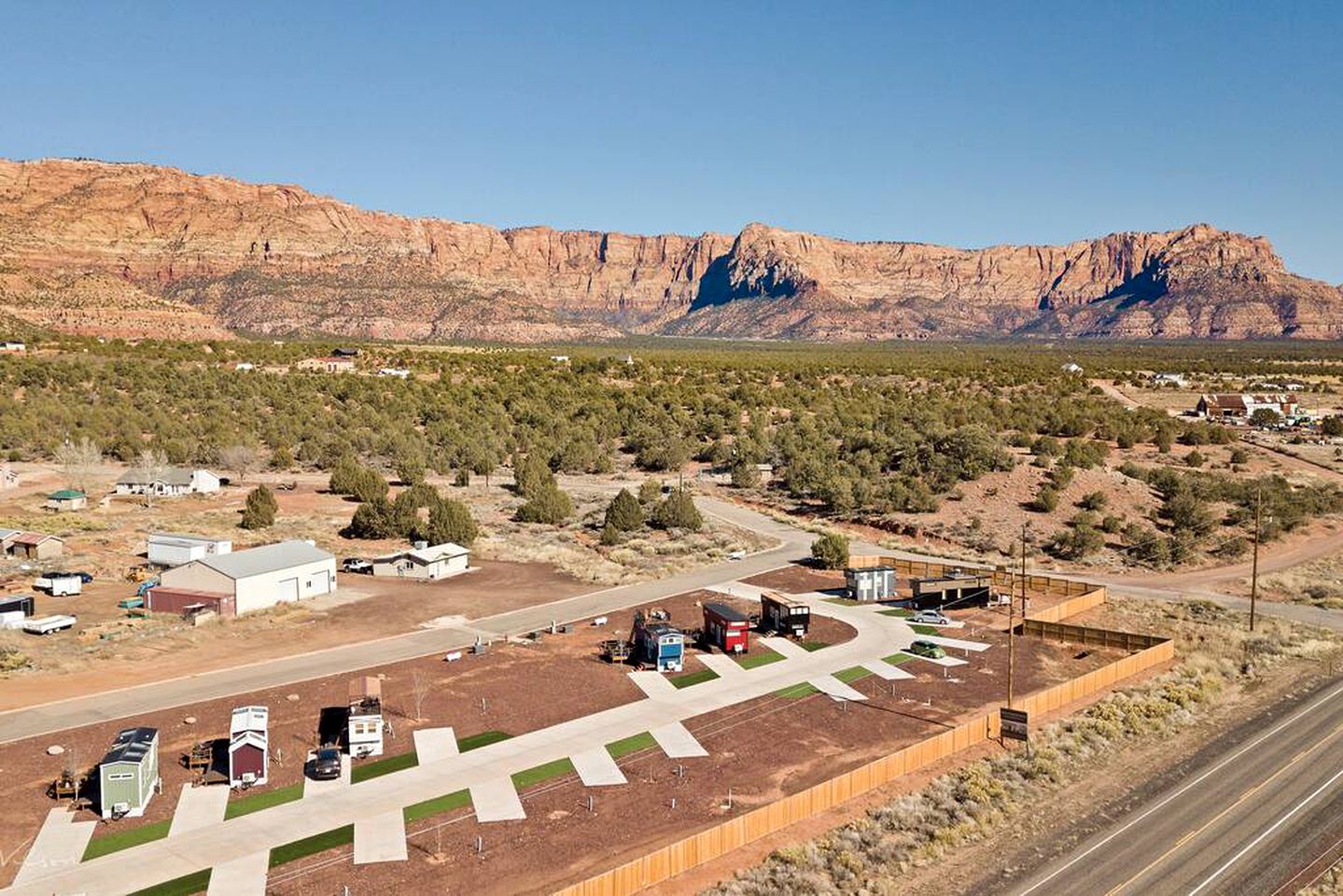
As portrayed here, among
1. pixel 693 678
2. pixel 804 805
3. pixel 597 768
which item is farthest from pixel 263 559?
pixel 804 805

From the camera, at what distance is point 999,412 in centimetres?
10788

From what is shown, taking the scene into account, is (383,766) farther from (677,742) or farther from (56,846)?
(677,742)

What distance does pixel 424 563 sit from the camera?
5541cm

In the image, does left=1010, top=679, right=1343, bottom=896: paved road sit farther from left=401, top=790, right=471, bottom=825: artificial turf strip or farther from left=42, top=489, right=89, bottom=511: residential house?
left=42, top=489, right=89, bottom=511: residential house

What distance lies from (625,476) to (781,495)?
17.3 meters

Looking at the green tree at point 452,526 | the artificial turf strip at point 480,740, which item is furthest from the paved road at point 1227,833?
the green tree at point 452,526

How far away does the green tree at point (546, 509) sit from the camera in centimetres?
7156

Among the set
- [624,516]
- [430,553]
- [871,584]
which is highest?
[624,516]

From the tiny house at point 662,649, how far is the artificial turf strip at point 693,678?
2.12 feet

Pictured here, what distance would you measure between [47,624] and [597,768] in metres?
28.8

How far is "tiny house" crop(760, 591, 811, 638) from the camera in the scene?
44625 millimetres

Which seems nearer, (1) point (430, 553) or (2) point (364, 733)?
(2) point (364, 733)

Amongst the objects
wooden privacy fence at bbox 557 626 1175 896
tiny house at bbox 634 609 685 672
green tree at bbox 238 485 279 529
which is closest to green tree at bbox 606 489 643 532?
green tree at bbox 238 485 279 529

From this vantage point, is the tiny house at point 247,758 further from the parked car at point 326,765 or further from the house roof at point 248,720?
the parked car at point 326,765
